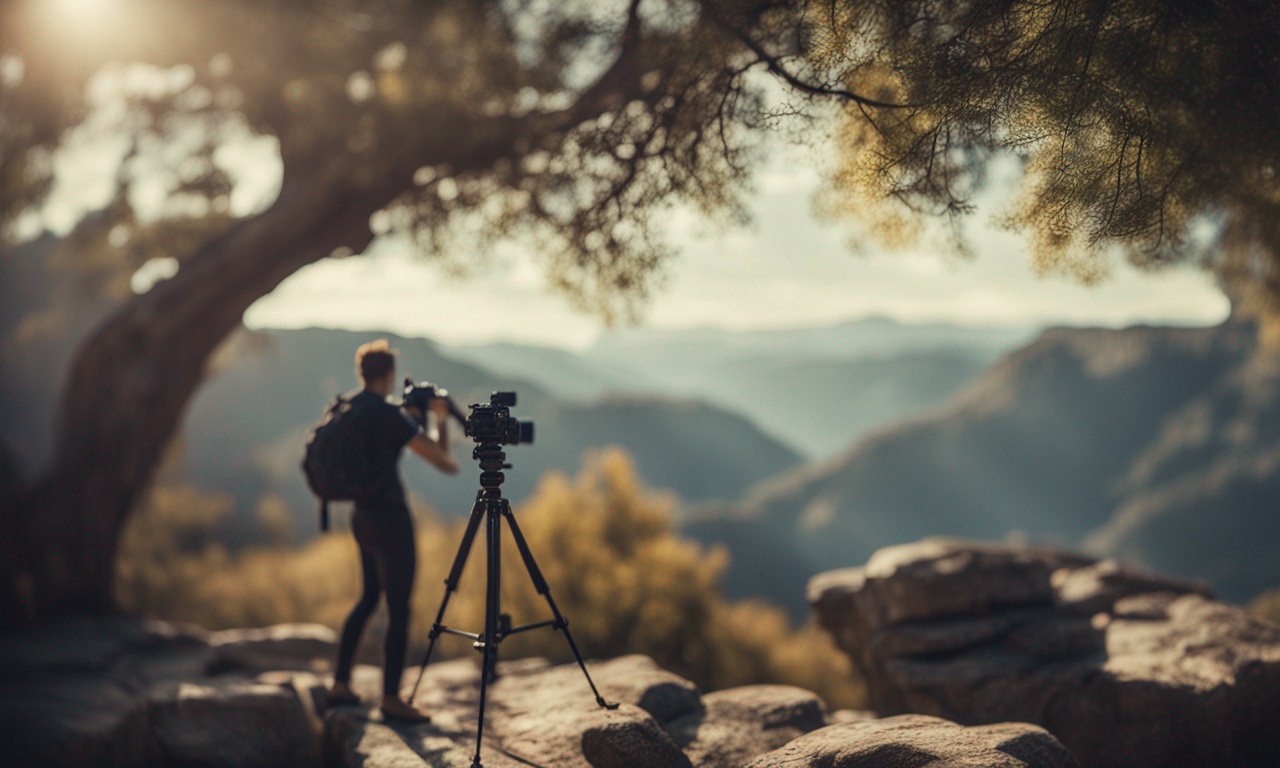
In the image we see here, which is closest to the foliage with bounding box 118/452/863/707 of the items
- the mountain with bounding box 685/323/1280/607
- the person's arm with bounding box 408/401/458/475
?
the person's arm with bounding box 408/401/458/475

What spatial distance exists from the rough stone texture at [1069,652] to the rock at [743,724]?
1669mm

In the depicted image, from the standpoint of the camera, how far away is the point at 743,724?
16.4 feet

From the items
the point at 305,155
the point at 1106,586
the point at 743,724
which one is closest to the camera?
the point at 743,724

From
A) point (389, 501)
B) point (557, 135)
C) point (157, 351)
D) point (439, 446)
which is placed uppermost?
point (557, 135)

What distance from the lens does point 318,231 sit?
9984 mm

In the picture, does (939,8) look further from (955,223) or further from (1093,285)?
(1093,285)

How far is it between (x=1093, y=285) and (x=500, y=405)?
3947mm

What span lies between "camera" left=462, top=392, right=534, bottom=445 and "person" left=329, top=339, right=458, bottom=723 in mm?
431

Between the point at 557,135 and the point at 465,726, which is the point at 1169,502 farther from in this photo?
the point at 465,726

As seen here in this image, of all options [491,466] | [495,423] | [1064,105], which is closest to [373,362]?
[495,423]

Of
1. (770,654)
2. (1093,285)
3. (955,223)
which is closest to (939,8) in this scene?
(955,223)

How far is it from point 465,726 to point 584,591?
16154 millimetres

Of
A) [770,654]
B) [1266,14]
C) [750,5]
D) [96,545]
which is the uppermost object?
[750,5]

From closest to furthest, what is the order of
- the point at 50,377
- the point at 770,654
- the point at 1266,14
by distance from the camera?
1. the point at 1266,14
2. the point at 770,654
3. the point at 50,377
